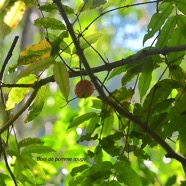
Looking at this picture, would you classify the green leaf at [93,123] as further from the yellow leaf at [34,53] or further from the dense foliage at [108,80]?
the yellow leaf at [34,53]

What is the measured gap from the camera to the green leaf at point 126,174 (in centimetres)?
70

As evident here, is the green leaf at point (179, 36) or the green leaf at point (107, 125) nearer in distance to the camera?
the green leaf at point (179, 36)

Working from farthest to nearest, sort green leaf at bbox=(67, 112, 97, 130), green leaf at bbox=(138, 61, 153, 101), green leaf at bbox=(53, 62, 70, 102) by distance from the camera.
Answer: green leaf at bbox=(67, 112, 97, 130) → green leaf at bbox=(138, 61, 153, 101) → green leaf at bbox=(53, 62, 70, 102)

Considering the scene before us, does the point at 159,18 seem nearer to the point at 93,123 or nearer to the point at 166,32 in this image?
the point at 166,32

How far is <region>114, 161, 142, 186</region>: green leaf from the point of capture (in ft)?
2.29

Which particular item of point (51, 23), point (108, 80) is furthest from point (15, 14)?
point (108, 80)

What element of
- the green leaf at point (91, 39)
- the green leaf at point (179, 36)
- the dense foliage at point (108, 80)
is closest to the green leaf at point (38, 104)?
the dense foliage at point (108, 80)

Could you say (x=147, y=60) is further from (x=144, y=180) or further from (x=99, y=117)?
(x=144, y=180)

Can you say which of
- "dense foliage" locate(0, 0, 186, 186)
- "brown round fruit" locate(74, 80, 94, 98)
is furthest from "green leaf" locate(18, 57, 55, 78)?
"brown round fruit" locate(74, 80, 94, 98)

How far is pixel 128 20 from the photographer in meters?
2.86

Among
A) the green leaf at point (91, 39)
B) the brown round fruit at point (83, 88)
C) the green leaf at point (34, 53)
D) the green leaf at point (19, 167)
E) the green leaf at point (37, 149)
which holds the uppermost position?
the green leaf at point (34, 53)

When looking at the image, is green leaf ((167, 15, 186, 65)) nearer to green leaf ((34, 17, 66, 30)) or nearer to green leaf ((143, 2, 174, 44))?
green leaf ((143, 2, 174, 44))

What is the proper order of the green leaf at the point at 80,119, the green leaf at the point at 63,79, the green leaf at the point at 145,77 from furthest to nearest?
the green leaf at the point at 80,119
the green leaf at the point at 145,77
the green leaf at the point at 63,79

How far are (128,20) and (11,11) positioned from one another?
2214 mm
